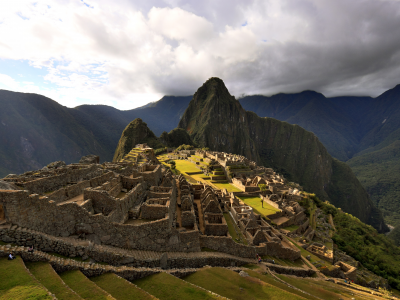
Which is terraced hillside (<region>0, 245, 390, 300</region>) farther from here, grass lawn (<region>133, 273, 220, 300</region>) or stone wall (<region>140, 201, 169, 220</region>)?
stone wall (<region>140, 201, 169, 220</region>)

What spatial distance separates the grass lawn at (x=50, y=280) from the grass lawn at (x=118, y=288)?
6.67 ft

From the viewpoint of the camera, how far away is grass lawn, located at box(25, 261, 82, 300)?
25.8 feet

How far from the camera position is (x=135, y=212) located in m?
16.6

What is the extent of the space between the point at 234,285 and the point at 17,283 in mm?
11534

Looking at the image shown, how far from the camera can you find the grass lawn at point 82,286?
27.8ft

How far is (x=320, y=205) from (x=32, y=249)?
6375 centimetres

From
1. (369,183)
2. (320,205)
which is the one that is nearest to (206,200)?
(320,205)

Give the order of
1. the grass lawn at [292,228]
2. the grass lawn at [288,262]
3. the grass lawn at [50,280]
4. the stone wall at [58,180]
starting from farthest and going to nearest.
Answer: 1. the grass lawn at [292,228]
2. the grass lawn at [288,262]
3. the stone wall at [58,180]
4. the grass lawn at [50,280]

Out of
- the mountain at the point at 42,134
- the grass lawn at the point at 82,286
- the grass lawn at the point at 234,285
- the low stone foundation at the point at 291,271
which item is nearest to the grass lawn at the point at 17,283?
the grass lawn at the point at 82,286

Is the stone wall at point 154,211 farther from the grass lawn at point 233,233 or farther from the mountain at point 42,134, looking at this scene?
the mountain at point 42,134

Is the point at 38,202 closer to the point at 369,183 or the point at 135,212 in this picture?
the point at 135,212

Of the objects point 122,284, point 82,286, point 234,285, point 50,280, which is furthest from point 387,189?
point 50,280

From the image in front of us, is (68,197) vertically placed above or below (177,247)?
above

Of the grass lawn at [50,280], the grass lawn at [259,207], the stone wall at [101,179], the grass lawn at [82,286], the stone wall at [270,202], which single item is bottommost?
the grass lawn at [259,207]
